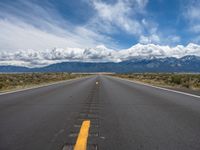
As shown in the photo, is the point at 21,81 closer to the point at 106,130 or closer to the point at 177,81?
the point at 177,81

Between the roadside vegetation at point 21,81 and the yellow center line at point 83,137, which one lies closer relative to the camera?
the yellow center line at point 83,137

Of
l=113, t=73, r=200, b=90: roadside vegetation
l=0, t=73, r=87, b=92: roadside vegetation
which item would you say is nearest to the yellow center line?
l=0, t=73, r=87, b=92: roadside vegetation

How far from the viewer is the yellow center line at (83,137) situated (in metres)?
4.01

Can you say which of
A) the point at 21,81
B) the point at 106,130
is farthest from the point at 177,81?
the point at 21,81

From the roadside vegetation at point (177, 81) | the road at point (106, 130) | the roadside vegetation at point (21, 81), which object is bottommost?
the roadside vegetation at point (21, 81)

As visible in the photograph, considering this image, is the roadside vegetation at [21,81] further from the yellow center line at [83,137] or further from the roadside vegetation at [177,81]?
the roadside vegetation at [177,81]

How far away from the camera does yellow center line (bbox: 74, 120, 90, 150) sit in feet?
13.2

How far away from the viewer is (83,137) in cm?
462

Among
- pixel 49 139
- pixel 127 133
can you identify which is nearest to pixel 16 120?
pixel 49 139

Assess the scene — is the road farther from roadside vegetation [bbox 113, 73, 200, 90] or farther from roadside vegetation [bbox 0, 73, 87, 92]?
roadside vegetation [bbox 113, 73, 200, 90]

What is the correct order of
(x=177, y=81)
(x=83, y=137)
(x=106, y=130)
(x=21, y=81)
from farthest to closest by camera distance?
(x=21, y=81) → (x=177, y=81) → (x=106, y=130) → (x=83, y=137)

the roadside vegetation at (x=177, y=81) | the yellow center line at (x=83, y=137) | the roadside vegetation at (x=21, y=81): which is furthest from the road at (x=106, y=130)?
the roadside vegetation at (x=177, y=81)

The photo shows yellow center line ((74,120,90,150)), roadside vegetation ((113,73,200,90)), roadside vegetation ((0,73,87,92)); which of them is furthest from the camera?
roadside vegetation ((0,73,87,92))

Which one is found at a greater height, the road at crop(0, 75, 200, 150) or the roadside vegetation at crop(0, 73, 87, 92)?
the road at crop(0, 75, 200, 150)
